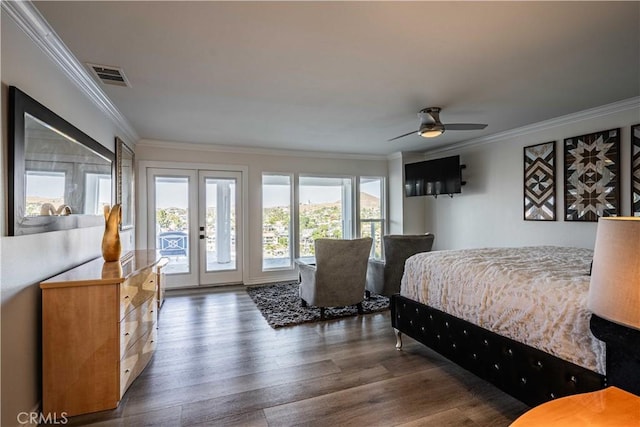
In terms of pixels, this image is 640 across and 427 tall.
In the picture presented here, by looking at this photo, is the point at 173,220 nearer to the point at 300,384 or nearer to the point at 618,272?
the point at 300,384

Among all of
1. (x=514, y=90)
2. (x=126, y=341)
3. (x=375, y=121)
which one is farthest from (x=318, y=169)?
(x=126, y=341)

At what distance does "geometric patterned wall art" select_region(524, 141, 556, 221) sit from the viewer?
4090 mm

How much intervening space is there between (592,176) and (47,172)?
5286 millimetres

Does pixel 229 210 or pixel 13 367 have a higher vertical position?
pixel 229 210

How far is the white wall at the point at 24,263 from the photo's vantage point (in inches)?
65.0

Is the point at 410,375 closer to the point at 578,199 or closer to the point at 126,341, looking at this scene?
the point at 126,341

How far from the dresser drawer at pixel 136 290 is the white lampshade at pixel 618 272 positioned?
8.06 ft

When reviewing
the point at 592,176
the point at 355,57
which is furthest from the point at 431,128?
the point at 592,176

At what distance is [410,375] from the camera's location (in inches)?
98.3

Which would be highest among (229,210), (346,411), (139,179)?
(139,179)

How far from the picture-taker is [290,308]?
417 centimetres

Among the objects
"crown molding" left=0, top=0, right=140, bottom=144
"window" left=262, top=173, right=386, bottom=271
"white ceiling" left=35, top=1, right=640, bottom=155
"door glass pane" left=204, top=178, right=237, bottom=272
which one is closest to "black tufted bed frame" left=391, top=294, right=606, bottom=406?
"white ceiling" left=35, top=1, right=640, bottom=155

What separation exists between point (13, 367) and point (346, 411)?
1.95 metres

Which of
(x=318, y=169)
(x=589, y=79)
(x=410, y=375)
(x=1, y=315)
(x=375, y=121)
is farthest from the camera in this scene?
(x=318, y=169)
